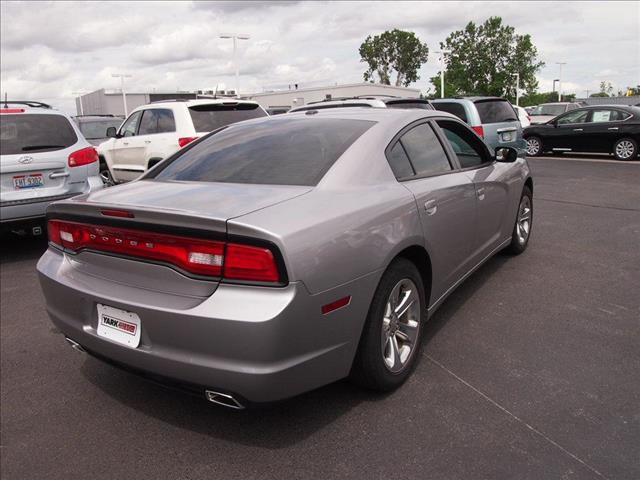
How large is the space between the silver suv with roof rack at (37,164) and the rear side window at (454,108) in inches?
279

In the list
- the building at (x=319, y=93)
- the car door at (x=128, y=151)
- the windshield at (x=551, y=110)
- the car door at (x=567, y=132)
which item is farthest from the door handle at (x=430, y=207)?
the building at (x=319, y=93)

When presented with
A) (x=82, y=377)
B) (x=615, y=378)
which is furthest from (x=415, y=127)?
(x=82, y=377)

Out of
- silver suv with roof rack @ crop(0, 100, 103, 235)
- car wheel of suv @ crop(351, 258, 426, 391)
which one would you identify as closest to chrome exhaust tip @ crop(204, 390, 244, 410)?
car wheel of suv @ crop(351, 258, 426, 391)

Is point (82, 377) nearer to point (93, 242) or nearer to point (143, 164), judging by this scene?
point (93, 242)

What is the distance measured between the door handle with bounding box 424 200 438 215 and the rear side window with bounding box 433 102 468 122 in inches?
307

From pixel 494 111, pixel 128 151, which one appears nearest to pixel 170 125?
pixel 128 151

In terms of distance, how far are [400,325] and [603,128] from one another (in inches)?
555

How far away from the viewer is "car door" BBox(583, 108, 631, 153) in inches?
562

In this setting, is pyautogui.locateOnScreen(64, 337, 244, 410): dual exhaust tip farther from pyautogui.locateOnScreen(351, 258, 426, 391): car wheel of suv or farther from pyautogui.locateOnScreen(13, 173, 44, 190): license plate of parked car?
pyautogui.locateOnScreen(13, 173, 44, 190): license plate of parked car

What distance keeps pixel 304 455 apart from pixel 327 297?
77cm

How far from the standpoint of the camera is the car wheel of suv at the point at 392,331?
8.82 feet

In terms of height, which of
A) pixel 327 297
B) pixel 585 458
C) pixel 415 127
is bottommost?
pixel 585 458

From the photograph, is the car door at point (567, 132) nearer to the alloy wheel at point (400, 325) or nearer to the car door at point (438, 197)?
the car door at point (438, 197)

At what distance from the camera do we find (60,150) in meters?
6.28
